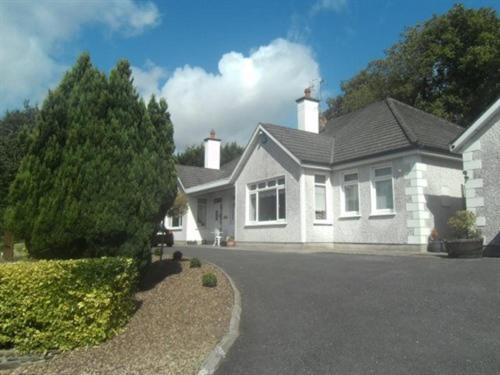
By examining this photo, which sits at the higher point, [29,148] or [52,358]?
[29,148]

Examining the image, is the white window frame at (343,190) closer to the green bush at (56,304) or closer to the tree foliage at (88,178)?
the tree foliage at (88,178)

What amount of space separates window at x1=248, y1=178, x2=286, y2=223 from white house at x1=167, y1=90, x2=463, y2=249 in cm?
4

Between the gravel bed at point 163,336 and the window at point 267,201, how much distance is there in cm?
932

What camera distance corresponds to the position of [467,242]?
12055 millimetres

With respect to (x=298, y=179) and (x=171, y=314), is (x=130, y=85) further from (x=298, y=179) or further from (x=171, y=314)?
(x=298, y=179)

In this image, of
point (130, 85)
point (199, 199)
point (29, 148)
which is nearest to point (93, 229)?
point (29, 148)

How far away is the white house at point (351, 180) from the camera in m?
15.1

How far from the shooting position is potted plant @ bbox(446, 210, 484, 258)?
12.1 meters

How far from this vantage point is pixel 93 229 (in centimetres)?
771

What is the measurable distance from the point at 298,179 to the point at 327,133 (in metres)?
5.41

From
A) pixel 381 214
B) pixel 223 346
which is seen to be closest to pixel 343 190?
→ pixel 381 214

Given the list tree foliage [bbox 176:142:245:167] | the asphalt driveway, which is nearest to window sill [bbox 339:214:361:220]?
the asphalt driveway

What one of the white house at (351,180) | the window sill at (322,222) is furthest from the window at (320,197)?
the window sill at (322,222)

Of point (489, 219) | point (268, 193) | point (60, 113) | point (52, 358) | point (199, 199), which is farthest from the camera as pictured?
point (199, 199)
